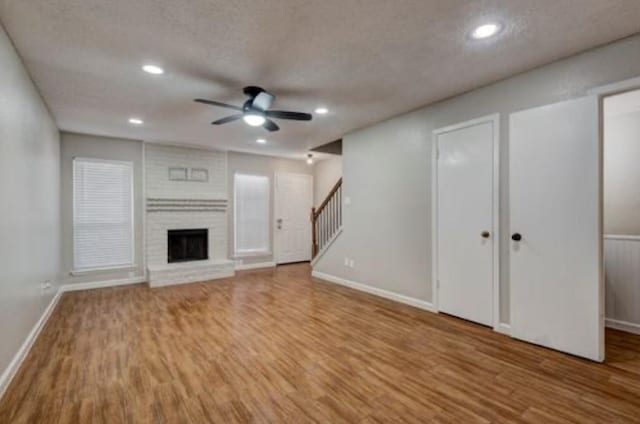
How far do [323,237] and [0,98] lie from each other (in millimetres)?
5775

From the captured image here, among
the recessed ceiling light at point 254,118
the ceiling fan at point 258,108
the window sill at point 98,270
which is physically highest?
the ceiling fan at point 258,108

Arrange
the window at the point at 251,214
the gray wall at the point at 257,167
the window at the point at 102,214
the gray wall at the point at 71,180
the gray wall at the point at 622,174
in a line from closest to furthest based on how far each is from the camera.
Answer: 1. the gray wall at the point at 622,174
2. the gray wall at the point at 71,180
3. the window at the point at 102,214
4. the gray wall at the point at 257,167
5. the window at the point at 251,214

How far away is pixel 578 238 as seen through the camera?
2.69 meters

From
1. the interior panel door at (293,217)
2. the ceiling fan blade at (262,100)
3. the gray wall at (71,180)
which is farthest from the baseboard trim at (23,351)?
the interior panel door at (293,217)

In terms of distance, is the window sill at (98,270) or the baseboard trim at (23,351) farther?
the window sill at (98,270)

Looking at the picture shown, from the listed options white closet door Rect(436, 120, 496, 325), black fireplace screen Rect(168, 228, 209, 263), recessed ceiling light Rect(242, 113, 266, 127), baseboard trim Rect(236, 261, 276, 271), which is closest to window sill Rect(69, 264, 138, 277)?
black fireplace screen Rect(168, 228, 209, 263)

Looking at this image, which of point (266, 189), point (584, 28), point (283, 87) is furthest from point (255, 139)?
point (584, 28)

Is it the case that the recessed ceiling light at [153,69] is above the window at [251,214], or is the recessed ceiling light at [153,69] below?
above

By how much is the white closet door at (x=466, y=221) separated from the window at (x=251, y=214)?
451 centimetres

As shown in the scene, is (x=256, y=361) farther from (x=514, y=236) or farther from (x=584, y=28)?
(x=584, y=28)

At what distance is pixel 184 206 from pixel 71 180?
6.03 feet

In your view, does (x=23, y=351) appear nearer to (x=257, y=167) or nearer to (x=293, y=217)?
(x=257, y=167)

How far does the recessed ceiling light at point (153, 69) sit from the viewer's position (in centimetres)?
287

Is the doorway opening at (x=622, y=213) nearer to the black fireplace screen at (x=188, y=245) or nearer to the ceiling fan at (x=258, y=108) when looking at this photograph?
the ceiling fan at (x=258, y=108)
